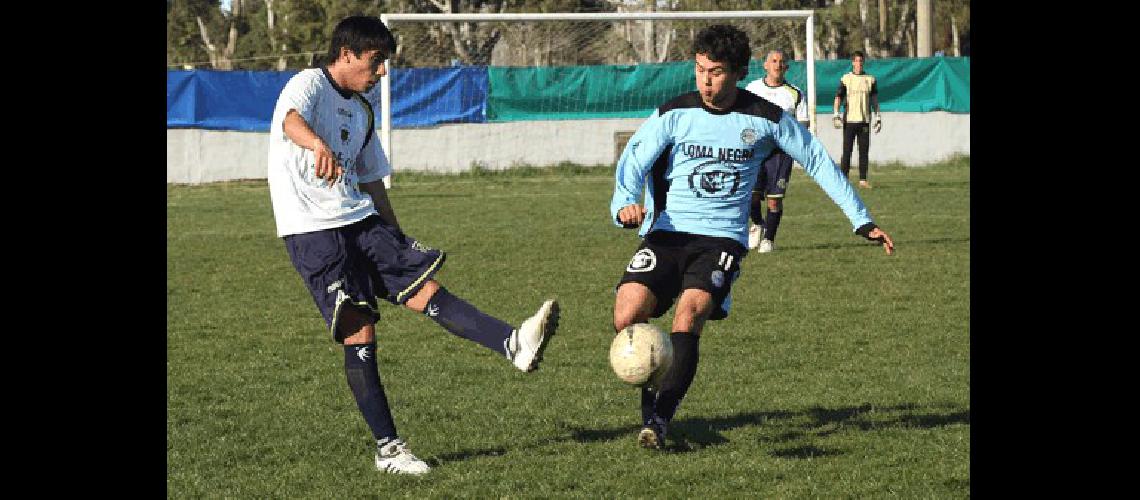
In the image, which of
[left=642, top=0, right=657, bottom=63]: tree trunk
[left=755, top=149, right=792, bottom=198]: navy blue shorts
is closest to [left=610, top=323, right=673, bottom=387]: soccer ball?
[left=755, top=149, right=792, bottom=198]: navy blue shorts

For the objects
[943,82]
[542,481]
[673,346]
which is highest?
[943,82]

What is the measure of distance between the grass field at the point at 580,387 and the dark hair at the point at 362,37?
1.83 metres

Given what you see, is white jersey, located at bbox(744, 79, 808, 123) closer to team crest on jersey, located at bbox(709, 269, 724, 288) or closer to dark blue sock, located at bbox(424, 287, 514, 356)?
team crest on jersey, located at bbox(709, 269, 724, 288)

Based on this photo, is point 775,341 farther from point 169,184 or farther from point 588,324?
point 169,184

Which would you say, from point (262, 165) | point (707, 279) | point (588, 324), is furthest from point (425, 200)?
point (707, 279)

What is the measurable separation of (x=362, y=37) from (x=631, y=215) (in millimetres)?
1407

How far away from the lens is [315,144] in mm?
6660

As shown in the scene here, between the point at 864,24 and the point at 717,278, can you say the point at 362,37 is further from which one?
the point at 864,24

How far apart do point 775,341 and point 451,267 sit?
5390 mm

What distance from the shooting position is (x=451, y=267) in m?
15.5

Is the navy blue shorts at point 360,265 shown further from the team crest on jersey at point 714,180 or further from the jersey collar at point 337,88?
the team crest on jersey at point 714,180

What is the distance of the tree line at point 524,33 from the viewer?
1276 inches

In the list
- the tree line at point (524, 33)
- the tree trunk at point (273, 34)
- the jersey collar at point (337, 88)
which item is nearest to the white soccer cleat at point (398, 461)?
the jersey collar at point (337, 88)

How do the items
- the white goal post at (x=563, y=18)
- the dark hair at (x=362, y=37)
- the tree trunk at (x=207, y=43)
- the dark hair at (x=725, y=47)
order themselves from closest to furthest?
1. the dark hair at (x=362, y=37)
2. the dark hair at (x=725, y=47)
3. the white goal post at (x=563, y=18)
4. the tree trunk at (x=207, y=43)
